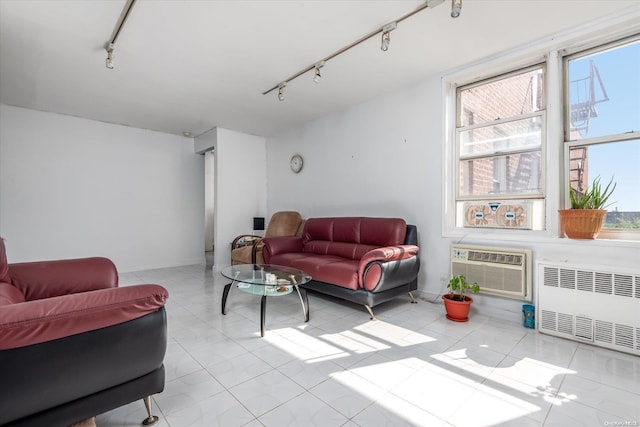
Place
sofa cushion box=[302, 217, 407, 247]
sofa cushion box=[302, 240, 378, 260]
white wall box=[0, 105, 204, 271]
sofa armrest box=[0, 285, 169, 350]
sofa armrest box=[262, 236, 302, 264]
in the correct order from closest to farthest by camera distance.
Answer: sofa armrest box=[0, 285, 169, 350] → sofa cushion box=[302, 217, 407, 247] → sofa cushion box=[302, 240, 378, 260] → sofa armrest box=[262, 236, 302, 264] → white wall box=[0, 105, 204, 271]

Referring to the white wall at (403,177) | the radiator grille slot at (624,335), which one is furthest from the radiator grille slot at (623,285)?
Result: the radiator grille slot at (624,335)

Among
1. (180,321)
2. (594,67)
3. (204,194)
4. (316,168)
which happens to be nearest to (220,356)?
(180,321)

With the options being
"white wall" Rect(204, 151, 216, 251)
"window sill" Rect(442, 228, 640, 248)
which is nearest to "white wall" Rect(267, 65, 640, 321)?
"window sill" Rect(442, 228, 640, 248)

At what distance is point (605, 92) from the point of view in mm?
2555

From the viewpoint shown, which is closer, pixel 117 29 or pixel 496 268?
pixel 117 29

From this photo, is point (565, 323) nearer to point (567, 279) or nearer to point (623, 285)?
point (567, 279)

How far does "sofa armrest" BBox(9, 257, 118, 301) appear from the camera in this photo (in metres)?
1.82

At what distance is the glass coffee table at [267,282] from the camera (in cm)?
263

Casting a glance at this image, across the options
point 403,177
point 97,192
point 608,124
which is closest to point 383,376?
point 403,177

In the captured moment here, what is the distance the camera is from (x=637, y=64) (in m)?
2.42

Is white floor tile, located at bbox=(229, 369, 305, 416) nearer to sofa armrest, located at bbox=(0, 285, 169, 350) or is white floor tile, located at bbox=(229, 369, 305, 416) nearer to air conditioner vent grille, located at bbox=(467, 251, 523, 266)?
sofa armrest, located at bbox=(0, 285, 169, 350)

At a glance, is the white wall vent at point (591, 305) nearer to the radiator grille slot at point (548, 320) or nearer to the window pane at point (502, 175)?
the radiator grille slot at point (548, 320)

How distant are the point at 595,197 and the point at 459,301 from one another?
1429 millimetres

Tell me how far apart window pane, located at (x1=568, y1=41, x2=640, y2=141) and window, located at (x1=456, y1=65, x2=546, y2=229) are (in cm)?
25
